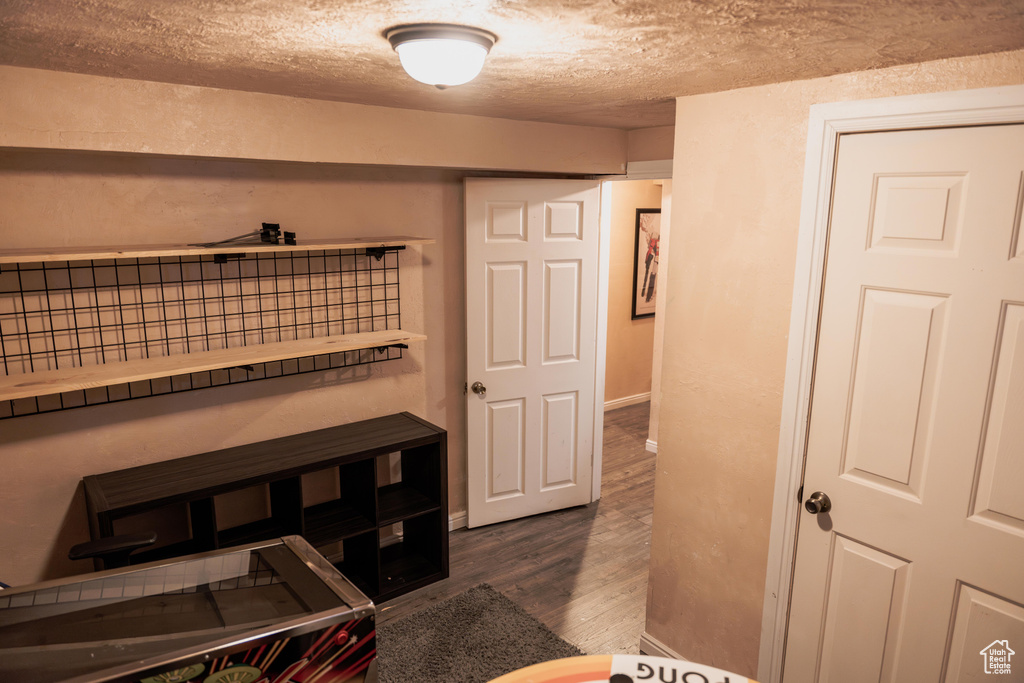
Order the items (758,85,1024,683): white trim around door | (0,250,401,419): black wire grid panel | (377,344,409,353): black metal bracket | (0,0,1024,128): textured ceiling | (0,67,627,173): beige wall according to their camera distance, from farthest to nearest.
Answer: (377,344,409,353): black metal bracket < (0,250,401,419): black wire grid panel < (0,67,627,173): beige wall < (758,85,1024,683): white trim around door < (0,0,1024,128): textured ceiling

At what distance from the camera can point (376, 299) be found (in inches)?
132

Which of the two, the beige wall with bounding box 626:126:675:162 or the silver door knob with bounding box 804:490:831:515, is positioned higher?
the beige wall with bounding box 626:126:675:162

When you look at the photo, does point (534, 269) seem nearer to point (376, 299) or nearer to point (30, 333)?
point (376, 299)

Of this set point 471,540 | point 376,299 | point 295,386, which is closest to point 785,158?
point 376,299

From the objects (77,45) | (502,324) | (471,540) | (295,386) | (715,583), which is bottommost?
(471,540)

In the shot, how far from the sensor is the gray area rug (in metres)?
2.71

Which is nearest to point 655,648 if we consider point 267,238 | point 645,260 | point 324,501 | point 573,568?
point 573,568

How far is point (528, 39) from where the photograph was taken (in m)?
1.53

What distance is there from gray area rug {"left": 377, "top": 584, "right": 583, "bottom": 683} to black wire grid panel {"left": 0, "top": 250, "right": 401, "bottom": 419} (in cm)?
129

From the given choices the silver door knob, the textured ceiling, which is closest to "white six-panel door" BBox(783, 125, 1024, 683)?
the silver door knob

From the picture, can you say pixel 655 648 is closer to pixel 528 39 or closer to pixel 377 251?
pixel 377 251

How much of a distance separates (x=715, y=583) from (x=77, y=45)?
2.68 metres

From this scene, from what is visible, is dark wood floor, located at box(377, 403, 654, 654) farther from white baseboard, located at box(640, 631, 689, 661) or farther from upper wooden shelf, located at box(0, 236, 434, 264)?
upper wooden shelf, located at box(0, 236, 434, 264)

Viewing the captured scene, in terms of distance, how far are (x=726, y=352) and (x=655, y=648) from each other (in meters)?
1.34
